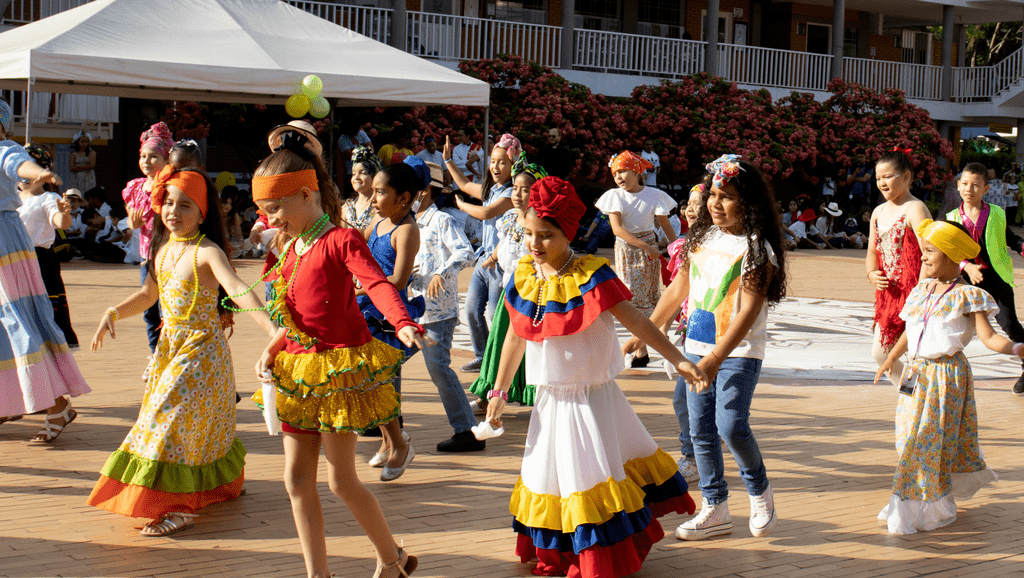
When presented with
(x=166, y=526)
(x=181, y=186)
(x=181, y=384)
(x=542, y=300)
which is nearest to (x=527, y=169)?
(x=181, y=186)

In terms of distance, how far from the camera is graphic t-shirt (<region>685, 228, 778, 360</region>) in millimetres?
4250

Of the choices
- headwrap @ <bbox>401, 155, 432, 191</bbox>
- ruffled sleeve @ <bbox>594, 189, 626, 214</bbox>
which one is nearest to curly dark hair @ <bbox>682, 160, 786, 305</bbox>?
headwrap @ <bbox>401, 155, 432, 191</bbox>

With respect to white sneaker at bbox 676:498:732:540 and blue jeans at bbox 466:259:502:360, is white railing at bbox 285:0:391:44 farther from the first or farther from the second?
white sneaker at bbox 676:498:732:540

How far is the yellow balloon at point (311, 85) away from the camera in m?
10.6

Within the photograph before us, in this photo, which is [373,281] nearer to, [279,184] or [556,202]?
[279,184]

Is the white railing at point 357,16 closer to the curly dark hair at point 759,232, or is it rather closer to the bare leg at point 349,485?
the curly dark hair at point 759,232

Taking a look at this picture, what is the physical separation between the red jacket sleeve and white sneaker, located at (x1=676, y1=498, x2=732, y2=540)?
166 cm

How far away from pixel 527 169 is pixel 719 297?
2.36m

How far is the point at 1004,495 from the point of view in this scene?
5.20m

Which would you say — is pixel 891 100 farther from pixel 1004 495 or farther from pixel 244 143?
pixel 1004 495

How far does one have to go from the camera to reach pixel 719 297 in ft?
14.2

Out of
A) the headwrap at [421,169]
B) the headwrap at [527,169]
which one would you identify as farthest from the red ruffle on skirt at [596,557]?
the headwrap at [527,169]

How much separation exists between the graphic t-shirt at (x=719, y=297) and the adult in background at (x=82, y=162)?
1485 centimetres

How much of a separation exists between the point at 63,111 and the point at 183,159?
14165 mm
